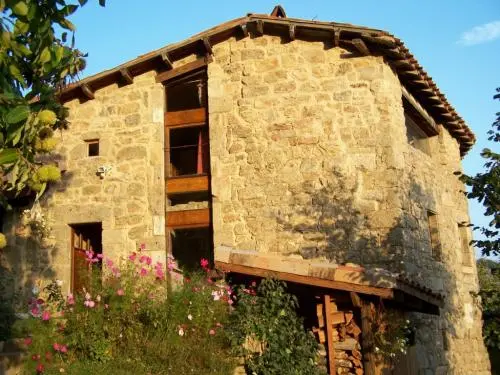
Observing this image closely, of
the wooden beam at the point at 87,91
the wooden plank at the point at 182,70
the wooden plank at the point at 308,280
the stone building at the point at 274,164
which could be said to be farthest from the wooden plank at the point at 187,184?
the wooden plank at the point at 308,280

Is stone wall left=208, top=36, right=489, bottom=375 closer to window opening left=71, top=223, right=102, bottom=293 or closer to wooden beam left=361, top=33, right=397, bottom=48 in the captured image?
wooden beam left=361, top=33, right=397, bottom=48

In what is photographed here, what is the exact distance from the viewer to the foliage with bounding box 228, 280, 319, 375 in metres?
6.23

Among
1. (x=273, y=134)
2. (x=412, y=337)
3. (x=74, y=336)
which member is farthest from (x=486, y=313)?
(x=74, y=336)

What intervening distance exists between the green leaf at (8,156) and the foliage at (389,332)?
4351mm

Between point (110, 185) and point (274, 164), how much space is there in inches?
113

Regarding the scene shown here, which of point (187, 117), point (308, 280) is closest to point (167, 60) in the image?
point (187, 117)

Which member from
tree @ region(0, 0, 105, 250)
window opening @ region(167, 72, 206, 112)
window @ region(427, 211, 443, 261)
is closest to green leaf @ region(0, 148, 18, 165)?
tree @ region(0, 0, 105, 250)

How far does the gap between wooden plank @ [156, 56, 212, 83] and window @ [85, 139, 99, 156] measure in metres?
1.55

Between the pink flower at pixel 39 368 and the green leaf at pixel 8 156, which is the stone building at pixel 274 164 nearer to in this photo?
the pink flower at pixel 39 368

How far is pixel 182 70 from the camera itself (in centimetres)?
989

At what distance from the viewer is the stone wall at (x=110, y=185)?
31.2 feet

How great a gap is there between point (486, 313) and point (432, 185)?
3900 millimetres

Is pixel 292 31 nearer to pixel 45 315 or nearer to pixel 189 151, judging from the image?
pixel 189 151

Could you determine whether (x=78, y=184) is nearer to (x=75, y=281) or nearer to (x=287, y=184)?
(x=75, y=281)
